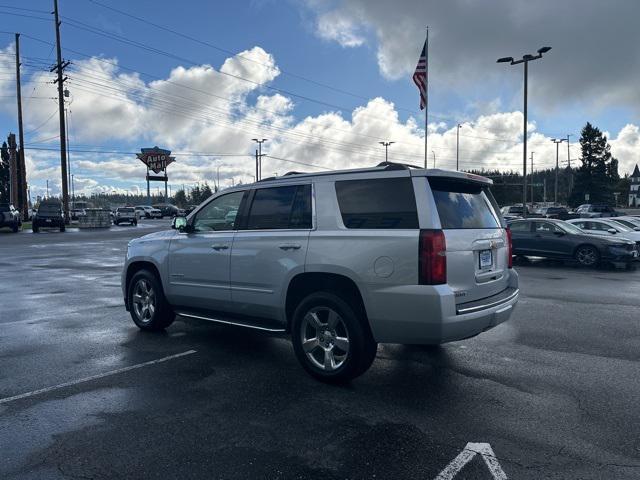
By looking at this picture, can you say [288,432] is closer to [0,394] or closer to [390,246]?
[390,246]

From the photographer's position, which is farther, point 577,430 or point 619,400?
point 619,400

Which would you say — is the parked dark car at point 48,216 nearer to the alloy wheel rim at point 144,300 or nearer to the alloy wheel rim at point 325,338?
the alloy wheel rim at point 144,300

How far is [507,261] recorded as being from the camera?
16.9 feet

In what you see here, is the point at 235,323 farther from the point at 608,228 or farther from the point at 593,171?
the point at 593,171

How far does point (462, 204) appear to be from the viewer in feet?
15.2

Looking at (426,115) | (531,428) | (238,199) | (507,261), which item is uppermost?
(426,115)

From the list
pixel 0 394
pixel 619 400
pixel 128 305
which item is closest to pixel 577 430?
pixel 619 400

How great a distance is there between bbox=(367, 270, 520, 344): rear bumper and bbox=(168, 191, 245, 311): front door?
197 cm

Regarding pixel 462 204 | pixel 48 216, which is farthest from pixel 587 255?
pixel 48 216

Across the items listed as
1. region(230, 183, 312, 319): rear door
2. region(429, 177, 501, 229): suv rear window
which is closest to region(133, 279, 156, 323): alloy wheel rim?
region(230, 183, 312, 319): rear door

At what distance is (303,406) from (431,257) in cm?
163

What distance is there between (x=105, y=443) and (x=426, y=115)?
28.4 m

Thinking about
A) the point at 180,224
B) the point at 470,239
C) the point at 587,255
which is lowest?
the point at 587,255

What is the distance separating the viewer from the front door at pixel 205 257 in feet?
18.1
